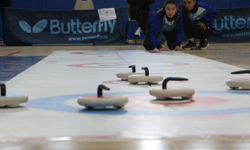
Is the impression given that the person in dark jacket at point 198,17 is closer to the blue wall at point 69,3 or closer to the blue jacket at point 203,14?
the blue jacket at point 203,14

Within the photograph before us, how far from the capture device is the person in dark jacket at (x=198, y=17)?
6801 millimetres

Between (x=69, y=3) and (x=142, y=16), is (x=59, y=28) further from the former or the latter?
(x=69, y=3)

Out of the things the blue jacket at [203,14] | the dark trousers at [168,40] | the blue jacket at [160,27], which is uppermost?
the blue jacket at [203,14]

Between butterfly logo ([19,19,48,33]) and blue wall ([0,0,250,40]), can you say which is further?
blue wall ([0,0,250,40])

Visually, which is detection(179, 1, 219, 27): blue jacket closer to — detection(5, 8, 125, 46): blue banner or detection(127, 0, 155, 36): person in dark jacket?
detection(127, 0, 155, 36): person in dark jacket

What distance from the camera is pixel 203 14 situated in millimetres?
6887

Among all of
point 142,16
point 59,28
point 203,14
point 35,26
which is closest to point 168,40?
point 203,14

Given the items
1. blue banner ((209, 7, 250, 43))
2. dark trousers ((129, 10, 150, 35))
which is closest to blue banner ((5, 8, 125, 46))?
dark trousers ((129, 10, 150, 35))

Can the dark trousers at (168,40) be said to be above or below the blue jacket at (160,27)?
below

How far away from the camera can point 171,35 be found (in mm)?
6973

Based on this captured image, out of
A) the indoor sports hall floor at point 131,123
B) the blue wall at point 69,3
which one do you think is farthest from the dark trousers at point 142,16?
the indoor sports hall floor at point 131,123

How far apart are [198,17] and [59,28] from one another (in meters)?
4.06

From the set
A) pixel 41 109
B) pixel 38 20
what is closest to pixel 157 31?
pixel 38 20

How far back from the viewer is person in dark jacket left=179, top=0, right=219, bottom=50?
680 centimetres
